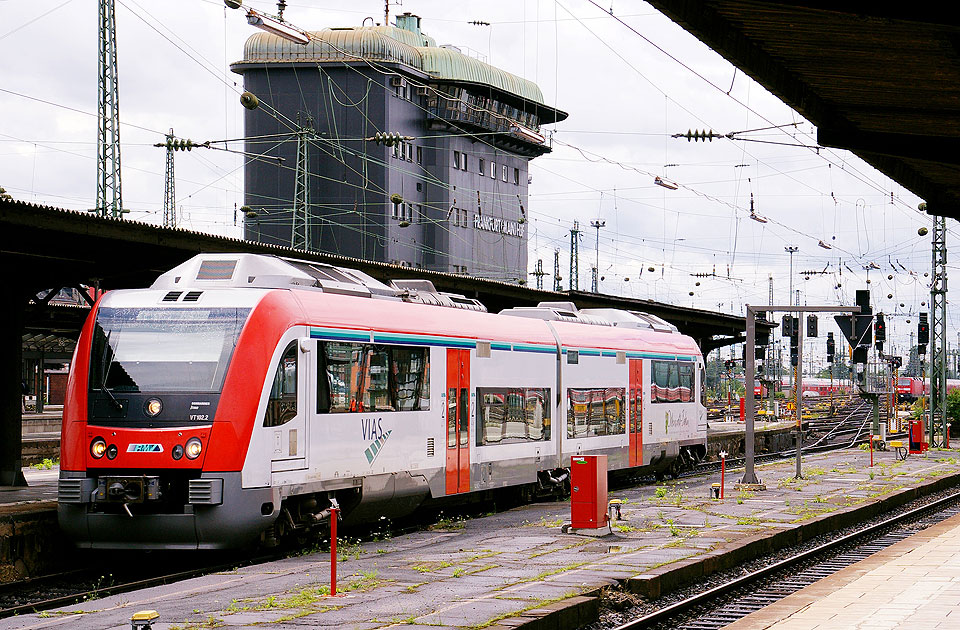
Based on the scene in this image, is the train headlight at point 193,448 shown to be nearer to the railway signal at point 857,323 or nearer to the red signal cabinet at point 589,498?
the red signal cabinet at point 589,498

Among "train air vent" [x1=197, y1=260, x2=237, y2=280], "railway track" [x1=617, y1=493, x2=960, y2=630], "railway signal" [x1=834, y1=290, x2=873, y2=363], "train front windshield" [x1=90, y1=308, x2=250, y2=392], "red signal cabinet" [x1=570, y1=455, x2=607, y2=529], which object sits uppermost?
"train air vent" [x1=197, y1=260, x2=237, y2=280]

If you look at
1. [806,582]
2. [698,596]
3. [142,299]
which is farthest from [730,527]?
[142,299]

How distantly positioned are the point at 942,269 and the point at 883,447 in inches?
253

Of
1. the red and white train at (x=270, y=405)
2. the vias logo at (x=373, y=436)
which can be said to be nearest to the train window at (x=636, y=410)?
the red and white train at (x=270, y=405)

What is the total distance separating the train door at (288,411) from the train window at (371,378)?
42 cm

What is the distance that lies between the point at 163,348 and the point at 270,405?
1.46 meters

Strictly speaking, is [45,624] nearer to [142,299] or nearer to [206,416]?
[206,416]

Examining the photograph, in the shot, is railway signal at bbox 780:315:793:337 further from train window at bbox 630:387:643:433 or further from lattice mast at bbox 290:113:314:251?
lattice mast at bbox 290:113:314:251

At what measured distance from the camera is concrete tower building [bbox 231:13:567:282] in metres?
63.5

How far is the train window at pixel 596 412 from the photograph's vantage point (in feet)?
76.7

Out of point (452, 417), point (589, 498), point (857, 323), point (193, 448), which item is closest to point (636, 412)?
point (857, 323)

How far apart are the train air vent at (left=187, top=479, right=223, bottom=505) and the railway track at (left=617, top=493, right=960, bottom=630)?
16.6 ft

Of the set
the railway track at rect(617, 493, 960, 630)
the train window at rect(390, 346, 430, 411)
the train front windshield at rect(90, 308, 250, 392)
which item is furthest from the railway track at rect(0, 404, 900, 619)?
the railway track at rect(617, 493, 960, 630)

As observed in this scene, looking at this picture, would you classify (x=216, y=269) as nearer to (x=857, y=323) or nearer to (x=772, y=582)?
(x=772, y=582)
